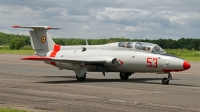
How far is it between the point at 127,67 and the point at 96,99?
823cm

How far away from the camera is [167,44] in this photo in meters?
91.1

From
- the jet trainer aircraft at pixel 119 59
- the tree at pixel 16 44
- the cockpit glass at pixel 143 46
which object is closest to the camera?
the jet trainer aircraft at pixel 119 59

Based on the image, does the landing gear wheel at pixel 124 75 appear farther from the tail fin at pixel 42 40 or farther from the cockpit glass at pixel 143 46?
the tail fin at pixel 42 40

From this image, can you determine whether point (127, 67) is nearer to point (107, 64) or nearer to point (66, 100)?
point (107, 64)

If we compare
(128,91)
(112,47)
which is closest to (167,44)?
(112,47)

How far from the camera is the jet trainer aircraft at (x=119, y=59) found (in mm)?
21969

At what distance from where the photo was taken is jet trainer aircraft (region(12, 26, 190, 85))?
21969mm

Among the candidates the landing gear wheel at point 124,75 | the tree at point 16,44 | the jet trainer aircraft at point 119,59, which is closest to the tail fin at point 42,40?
the jet trainer aircraft at point 119,59

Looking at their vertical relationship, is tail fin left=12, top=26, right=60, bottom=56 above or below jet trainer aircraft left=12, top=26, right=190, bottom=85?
above

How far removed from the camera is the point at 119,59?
23.6 metres

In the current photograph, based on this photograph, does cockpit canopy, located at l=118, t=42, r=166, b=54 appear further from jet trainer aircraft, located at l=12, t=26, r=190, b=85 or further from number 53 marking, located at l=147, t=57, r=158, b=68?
number 53 marking, located at l=147, t=57, r=158, b=68

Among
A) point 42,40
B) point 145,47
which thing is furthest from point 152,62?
point 42,40

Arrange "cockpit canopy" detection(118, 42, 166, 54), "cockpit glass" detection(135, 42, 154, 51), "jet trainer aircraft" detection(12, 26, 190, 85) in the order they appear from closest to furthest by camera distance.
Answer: "jet trainer aircraft" detection(12, 26, 190, 85) < "cockpit canopy" detection(118, 42, 166, 54) < "cockpit glass" detection(135, 42, 154, 51)

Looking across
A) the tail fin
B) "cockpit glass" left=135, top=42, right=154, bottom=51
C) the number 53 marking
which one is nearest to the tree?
the tail fin
